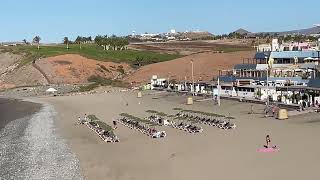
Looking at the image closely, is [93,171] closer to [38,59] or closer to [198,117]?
[198,117]

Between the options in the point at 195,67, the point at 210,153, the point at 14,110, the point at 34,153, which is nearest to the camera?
the point at 210,153

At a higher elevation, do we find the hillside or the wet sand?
the hillside

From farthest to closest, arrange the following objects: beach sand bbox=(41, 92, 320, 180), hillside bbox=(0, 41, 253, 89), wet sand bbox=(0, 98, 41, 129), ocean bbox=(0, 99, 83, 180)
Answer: hillside bbox=(0, 41, 253, 89), wet sand bbox=(0, 98, 41, 129), ocean bbox=(0, 99, 83, 180), beach sand bbox=(41, 92, 320, 180)

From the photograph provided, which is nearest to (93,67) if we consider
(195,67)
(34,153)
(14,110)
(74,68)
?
(74,68)

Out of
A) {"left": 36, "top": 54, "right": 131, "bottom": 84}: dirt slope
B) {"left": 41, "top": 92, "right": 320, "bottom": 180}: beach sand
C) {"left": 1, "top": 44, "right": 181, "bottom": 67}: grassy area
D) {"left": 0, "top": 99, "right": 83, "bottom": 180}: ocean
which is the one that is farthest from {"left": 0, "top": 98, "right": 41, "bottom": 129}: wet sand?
{"left": 1, "top": 44, "right": 181, "bottom": 67}: grassy area

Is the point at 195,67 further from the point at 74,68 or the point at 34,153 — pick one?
the point at 34,153

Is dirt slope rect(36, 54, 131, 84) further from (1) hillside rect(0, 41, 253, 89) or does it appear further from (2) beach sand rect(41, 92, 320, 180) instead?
(2) beach sand rect(41, 92, 320, 180)

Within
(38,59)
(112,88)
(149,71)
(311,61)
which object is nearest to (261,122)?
(311,61)
